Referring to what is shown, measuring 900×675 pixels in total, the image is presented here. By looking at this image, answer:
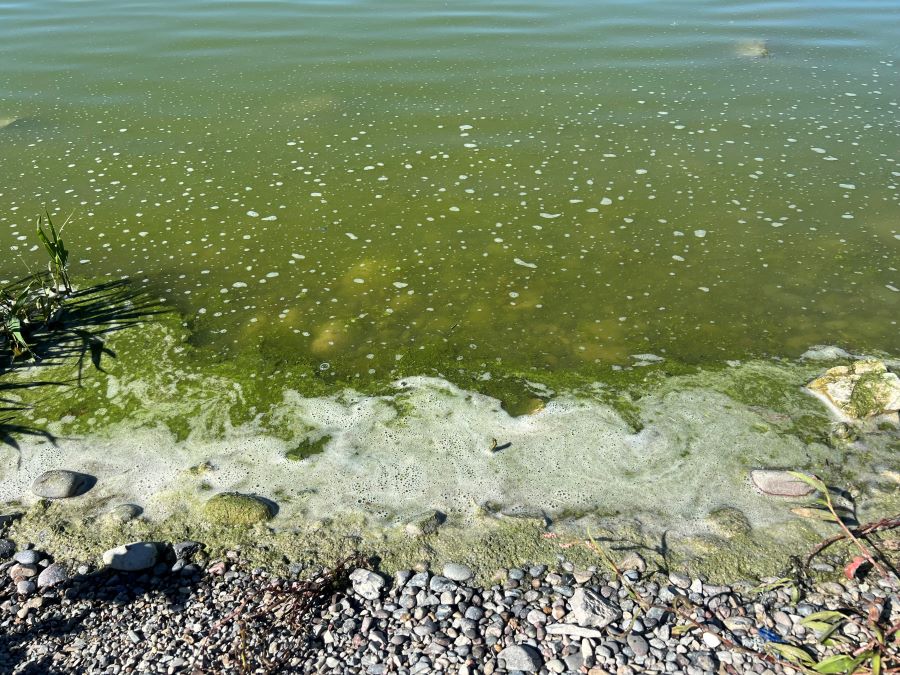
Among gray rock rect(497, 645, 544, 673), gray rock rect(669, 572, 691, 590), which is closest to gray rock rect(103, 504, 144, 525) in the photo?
gray rock rect(497, 645, 544, 673)

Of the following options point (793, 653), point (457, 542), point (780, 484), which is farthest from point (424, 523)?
point (780, 484)

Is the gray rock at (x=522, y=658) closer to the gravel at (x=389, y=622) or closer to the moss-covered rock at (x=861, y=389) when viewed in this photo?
the gravel at (x=389, y=622)

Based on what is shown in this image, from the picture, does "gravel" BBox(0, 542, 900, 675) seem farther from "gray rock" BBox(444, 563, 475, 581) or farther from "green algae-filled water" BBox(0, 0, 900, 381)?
"green algae-filled water" BBox(0, 0, 900, 381)

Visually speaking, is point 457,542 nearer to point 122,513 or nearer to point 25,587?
point 122,513

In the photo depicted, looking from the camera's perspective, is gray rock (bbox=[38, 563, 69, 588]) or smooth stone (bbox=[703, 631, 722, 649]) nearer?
smooth stone (bbox=[703, 631, 722, 649])

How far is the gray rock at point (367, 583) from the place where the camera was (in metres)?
2.52

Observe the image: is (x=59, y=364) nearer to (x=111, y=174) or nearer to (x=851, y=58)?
(x=111, y=174)

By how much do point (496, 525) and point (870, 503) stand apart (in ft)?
4.74

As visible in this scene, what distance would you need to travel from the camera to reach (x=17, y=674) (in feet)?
7.46

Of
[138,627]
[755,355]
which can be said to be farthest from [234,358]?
[755,355]

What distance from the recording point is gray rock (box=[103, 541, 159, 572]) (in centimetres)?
264

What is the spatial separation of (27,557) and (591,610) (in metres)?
2.00

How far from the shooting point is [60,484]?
3.00 metres

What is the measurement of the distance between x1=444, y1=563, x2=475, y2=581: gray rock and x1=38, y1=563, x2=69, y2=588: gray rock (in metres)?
1.34
